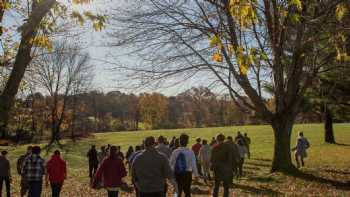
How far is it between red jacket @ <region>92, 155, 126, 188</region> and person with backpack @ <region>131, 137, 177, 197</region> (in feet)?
6.02

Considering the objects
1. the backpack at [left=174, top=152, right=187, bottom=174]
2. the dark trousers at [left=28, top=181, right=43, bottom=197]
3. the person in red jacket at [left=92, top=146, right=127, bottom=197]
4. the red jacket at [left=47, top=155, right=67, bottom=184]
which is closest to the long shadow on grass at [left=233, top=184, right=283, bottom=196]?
the backpack at [left=174, top=152, right=187, bottom=174]

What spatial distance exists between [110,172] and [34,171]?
10.4 feet

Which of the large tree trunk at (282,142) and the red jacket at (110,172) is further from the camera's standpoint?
the large tree trunk at (282,142)

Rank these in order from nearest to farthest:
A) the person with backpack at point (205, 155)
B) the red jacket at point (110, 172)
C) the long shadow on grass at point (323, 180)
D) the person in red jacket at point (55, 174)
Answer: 1. the red jacket at point (110, 172)
2. the person in red jacket at point (55, 174)
3. the long shadow on grass at point (323, 180)
4. the person with backpack at point (205, 155)

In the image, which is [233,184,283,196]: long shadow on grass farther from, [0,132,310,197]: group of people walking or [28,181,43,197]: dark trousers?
[28,181,43,197]: dark trousers

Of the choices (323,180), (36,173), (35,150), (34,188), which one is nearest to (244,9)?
(35,150)

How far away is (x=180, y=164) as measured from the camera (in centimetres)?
1152

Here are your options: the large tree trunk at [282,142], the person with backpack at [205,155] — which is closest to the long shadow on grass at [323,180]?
the large tree trunk at [282,142]

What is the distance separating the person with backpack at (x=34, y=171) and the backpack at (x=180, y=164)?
358 cm

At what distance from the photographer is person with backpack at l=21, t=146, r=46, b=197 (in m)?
11.9

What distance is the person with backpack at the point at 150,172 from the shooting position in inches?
313

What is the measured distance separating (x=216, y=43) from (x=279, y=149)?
14872mm

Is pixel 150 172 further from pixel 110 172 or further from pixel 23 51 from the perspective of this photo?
pixel 23 51

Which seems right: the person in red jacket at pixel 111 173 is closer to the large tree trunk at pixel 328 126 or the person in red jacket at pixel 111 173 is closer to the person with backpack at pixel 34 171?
the person with backpack at pixel 34 171
